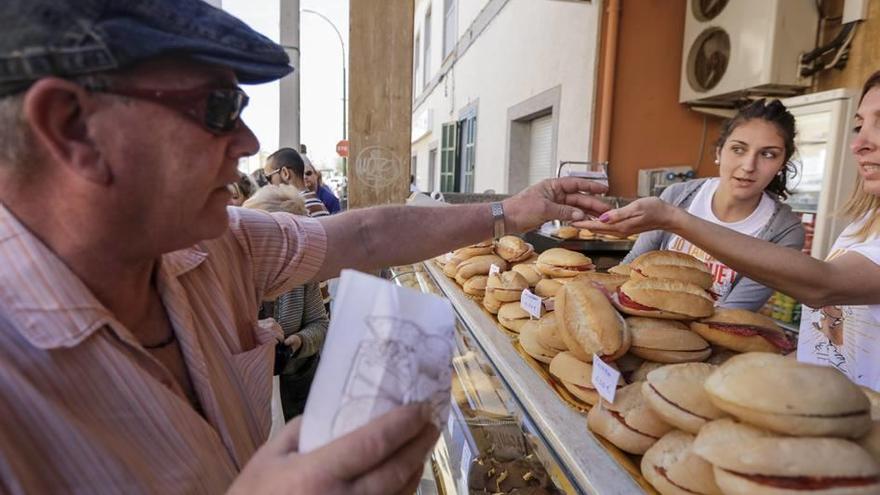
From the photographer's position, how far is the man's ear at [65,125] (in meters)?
0.71

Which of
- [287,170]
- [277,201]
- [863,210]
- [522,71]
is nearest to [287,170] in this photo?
[287,170]

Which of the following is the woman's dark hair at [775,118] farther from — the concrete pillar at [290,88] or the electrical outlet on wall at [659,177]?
the concrete pillar at [290,88]

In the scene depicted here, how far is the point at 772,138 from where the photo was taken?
7.12 feet

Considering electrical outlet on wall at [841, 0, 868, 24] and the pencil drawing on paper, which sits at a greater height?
electrical outlet on wall at [841, 0, 868, 24]

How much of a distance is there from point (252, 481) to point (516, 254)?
1.92 metres

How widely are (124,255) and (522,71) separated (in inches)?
308

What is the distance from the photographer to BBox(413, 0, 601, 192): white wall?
18.7ft

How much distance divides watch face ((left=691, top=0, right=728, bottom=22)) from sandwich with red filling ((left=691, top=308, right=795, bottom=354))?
4428 mm

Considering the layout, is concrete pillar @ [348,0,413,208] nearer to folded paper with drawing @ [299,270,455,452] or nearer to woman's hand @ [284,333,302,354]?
woman's hand @ [284,333,302,354]

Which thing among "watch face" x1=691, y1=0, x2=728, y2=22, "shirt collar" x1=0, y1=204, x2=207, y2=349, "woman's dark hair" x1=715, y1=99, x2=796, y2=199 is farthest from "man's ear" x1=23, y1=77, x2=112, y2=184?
"watch face" x1=691, y1=0, x2=728, y2=22

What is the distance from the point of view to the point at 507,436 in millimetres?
1585

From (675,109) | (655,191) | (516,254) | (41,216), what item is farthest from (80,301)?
(675,109)

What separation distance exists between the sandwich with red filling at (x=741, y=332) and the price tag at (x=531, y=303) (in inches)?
21.7

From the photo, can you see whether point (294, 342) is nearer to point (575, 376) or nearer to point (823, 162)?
point (575, 376)
